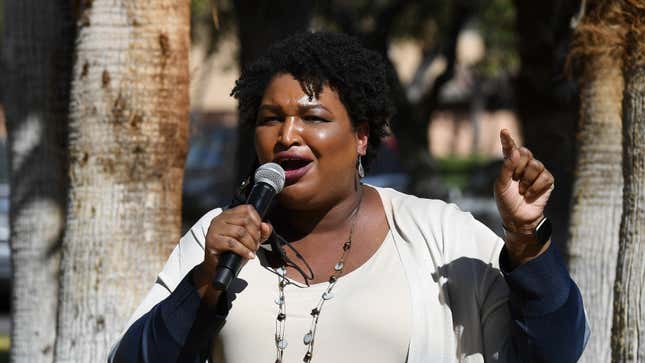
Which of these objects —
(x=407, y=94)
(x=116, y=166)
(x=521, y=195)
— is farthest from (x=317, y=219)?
(x=407, y=94)

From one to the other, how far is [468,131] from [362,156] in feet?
133

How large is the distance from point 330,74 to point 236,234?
69 cm

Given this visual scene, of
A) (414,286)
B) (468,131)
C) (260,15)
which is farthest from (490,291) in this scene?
(468,131)

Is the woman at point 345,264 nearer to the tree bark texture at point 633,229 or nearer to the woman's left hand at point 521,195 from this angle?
the woman's left hand at point 521,195

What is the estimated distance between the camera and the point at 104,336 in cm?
473

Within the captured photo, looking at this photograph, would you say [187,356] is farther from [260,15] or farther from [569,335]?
[260,15]

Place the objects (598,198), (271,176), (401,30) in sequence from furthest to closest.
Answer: (401,30) < (598,198) < (271,176)

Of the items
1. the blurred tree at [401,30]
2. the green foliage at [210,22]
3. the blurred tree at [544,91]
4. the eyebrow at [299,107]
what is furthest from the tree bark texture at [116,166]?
the green foliage at [210,22]

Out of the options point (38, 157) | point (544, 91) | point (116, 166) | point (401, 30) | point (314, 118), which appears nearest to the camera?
point (314, 118)

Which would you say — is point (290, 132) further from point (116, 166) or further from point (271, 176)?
point (116, 166)

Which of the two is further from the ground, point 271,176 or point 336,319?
point 271,176

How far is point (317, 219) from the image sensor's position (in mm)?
3471

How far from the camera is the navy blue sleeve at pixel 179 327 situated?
3.11 meters

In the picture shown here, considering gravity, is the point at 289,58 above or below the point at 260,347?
above
